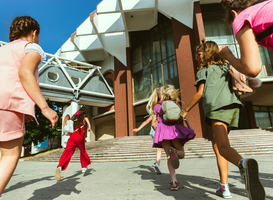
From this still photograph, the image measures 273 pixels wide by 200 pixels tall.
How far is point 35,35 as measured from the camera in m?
1.96

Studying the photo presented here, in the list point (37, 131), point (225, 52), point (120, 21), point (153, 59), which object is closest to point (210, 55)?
point (225, 52)

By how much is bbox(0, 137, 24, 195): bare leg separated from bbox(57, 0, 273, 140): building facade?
12.3 meters

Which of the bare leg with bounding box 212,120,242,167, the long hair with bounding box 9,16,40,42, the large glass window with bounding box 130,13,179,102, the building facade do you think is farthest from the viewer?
the large glass window with bounding box 130,13,179,102

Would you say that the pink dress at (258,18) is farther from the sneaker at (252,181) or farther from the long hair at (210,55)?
the long hair at (210,55)

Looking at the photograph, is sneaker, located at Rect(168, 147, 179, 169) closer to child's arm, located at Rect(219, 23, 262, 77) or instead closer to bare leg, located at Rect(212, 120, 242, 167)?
bare leg, located at Rect(212, 120, 242, 167)

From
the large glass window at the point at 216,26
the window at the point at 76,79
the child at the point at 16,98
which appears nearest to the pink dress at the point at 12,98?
the child at the point at 16,98

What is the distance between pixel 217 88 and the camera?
2.32m

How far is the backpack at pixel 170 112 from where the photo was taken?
303 cm

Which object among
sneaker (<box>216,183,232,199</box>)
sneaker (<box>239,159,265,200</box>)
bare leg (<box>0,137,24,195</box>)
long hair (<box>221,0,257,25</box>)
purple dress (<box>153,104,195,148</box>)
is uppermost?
long hair (<box>221,0,257,25</box>)

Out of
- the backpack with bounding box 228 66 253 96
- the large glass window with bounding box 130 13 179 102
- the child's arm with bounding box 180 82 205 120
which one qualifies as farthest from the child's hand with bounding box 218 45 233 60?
the large glass window with bounding box 130 13 179 102

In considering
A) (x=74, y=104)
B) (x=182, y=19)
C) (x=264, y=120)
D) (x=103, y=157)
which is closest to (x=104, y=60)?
(x=74, y=104)

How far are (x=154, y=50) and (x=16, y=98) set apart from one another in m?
16.8

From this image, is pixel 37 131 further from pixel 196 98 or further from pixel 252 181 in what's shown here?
pixel 252 181

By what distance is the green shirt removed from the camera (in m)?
2.24
